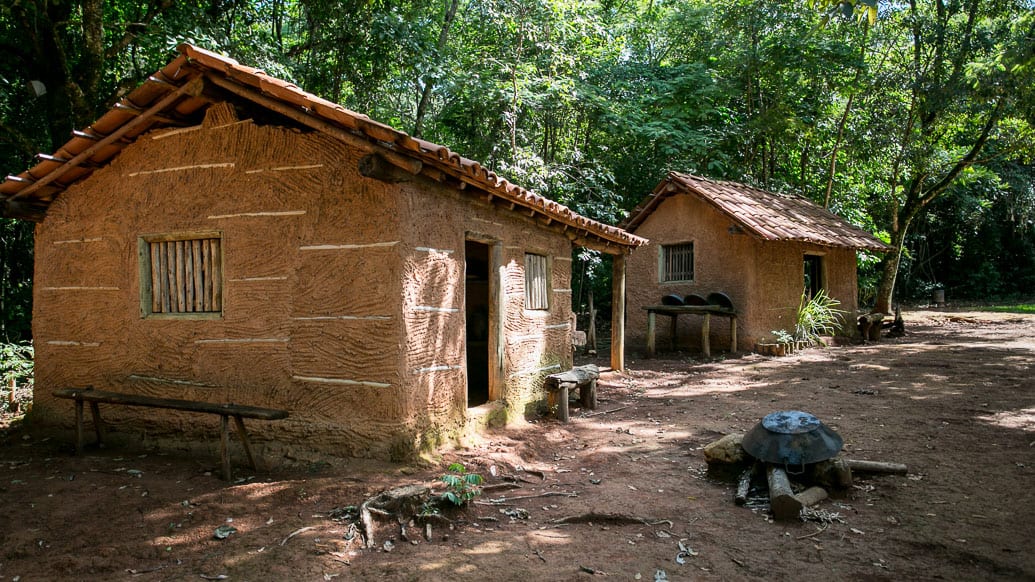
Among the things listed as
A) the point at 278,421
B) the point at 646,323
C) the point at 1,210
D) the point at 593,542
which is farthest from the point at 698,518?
the point at 646,323

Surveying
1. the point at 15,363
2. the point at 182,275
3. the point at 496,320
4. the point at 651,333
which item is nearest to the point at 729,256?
the point at 651,333

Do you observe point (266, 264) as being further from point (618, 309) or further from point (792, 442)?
point (618, 309)

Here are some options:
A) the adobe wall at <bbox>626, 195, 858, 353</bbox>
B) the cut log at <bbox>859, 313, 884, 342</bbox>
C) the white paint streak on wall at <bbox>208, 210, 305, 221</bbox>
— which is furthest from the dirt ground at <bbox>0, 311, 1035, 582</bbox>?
the cut log at <bbox>859, 313, 884, 342</bbox>

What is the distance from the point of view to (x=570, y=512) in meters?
4.82

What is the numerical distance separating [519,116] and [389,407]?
34.2ft

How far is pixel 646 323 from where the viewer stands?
14086 millimetres

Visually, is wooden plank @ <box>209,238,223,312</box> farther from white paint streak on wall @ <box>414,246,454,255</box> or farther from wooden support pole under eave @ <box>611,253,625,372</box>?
wooden support pole under eave @ <box>611,253,625,372</box>

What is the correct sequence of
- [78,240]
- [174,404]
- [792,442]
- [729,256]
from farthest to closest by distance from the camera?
[729,256] < [78,240] < [174,404] < [792,442]

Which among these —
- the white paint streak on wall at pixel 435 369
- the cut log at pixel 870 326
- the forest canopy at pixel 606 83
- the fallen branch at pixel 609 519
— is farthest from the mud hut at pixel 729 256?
the fallen branch at pixel 609 519

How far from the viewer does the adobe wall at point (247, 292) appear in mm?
5426

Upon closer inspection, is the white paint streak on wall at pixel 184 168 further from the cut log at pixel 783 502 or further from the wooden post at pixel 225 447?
the cut log at pixel 783 502

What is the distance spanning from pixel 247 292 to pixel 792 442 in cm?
500

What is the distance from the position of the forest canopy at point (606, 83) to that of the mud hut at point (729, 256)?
4.20 ft

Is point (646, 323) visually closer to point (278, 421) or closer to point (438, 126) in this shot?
point (438, 126)
